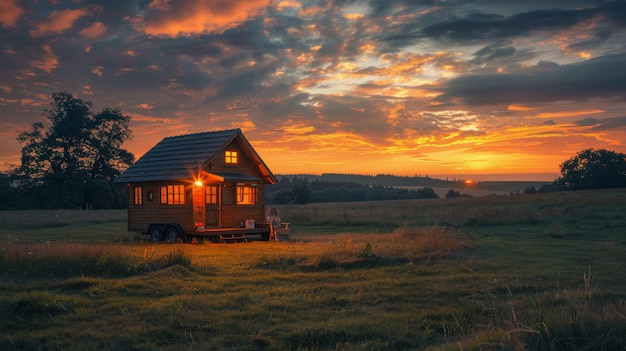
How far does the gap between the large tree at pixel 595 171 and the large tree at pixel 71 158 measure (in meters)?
76.7

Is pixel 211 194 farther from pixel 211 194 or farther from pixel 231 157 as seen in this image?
pixel 231 157

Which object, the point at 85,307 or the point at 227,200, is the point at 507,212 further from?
the point at 85,307

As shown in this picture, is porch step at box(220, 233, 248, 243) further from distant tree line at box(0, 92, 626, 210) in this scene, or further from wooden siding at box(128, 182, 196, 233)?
distant tree line at box(0, 92, 626, 210)

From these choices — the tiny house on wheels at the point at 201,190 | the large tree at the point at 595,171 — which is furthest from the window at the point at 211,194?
the large tree at the point at 595,171

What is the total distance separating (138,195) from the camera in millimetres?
28422

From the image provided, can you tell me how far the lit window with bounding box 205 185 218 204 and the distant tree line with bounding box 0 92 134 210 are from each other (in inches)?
1525

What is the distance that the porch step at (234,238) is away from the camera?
1008 inches

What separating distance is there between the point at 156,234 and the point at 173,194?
230cm

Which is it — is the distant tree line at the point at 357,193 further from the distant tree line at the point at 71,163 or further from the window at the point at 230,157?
the window at the point at 230,157

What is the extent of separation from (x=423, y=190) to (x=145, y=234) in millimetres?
83000

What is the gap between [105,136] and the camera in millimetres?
64312

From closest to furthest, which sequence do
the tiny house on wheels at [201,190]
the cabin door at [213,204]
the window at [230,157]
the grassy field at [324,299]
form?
the grassy field at [324,299] → the tiny house on wheels at [201,190] → the cabin door at [213,204] → the window at [230,157]

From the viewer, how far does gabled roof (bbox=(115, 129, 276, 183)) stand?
26.0m

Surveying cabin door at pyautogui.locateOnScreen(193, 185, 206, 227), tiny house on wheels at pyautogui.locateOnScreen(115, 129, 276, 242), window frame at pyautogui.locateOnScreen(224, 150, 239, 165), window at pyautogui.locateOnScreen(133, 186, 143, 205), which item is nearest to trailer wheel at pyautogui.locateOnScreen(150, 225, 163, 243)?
tiny house on wheels at pyautogui.locateOnScreen(115, 129, 276, 242)
